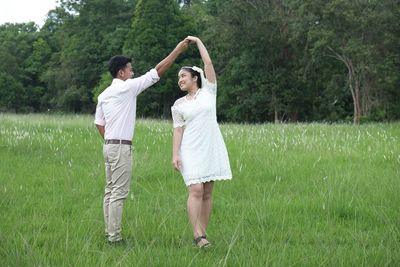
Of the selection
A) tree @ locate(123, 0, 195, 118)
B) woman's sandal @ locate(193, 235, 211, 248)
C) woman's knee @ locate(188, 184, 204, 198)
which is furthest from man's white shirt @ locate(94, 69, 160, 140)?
tree @ locate(123, 0, 195, 118)

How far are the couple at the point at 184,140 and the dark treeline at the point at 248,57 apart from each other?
29.6m

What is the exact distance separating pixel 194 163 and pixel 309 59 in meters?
38.8

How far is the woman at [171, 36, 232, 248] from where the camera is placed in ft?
17.0

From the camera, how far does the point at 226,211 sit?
6.85 meters

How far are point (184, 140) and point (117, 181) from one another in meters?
0.81

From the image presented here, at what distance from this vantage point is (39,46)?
76.1 metres

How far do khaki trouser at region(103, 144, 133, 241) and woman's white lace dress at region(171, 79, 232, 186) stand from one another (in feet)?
1.94

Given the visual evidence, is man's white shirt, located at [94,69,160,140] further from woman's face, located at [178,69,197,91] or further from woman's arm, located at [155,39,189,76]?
woman's face, located at [178,69,197,91]

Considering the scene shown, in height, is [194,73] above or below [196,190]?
above

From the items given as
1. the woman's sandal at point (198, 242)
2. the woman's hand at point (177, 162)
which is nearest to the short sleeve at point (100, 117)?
the woman's hand at point (177, 162)

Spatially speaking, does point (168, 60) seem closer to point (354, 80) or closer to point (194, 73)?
point (194, 73)

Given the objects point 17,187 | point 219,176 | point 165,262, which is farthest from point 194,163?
point 17,187

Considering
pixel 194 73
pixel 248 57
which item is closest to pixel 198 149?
pixel 194 73

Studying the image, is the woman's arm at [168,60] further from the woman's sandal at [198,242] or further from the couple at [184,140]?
the woman's sandal at [198,242]
